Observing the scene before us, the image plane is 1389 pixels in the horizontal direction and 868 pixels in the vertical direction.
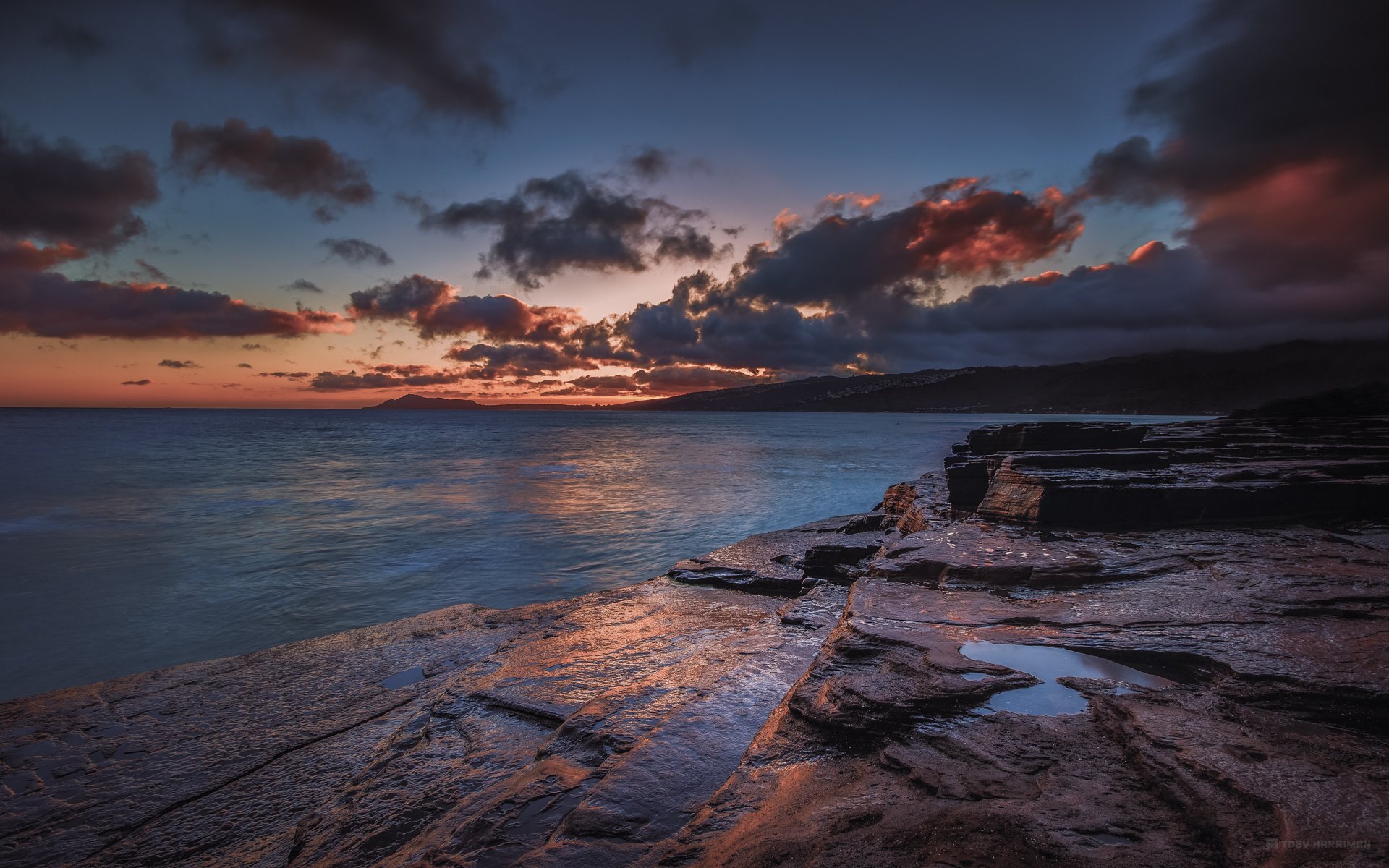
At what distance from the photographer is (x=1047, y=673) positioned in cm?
355

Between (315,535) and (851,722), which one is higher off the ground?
(851,722)

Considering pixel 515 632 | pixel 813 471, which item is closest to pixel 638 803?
pixel 515 632

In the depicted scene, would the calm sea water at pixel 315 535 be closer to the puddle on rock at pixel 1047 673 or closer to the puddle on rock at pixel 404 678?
the puddle on rock at pixel 404 678

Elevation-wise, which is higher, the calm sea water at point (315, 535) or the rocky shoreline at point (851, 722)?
the rocky shoreline at point (851, 722)

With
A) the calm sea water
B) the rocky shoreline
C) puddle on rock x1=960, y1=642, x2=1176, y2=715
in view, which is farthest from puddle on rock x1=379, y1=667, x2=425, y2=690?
puddle on rock x1=960, y1=642, x2=1176, y2=715

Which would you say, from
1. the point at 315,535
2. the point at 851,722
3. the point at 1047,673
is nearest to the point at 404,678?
the point at 851,722

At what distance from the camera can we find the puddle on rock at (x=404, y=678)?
5.80 metres

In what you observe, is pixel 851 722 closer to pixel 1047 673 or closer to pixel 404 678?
pixel 1047 673

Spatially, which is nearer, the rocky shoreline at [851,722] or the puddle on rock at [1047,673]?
the rocky shoreline at [851,722]

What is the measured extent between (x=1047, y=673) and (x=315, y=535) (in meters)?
18.9

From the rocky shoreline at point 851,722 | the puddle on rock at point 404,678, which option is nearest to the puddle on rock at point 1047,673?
the rocky shoreline at point 851,722

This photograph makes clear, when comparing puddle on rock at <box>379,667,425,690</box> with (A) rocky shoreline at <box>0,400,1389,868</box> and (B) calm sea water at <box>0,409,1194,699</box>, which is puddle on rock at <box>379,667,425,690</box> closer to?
(A) rocky shoreline at <box>0,400,1389,868</box>

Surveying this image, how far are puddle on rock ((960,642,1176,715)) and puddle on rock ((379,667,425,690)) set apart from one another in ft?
17.8

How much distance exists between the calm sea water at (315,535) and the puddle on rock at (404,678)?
434 cm
